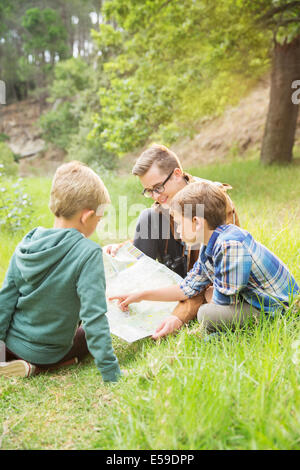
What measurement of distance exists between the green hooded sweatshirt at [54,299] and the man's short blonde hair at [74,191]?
12cm

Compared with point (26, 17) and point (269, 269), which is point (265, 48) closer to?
point (269, 269)

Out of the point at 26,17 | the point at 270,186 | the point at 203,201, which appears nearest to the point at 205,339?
the point at 203,201

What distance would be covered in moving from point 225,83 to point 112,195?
11.5 ft

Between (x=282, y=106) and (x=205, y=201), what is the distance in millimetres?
6475

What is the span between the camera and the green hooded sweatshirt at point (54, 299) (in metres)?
1.90

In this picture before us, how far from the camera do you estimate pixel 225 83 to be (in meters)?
8.41

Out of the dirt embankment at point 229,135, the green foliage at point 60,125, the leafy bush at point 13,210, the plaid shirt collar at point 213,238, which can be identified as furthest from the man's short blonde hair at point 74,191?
the green foliage at point 60,125

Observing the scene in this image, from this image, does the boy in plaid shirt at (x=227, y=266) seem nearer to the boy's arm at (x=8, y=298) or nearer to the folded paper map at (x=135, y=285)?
the folded paper map at (x=135, y=285)

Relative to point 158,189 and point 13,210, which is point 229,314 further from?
point 13,210

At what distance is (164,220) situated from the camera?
3.10 metres

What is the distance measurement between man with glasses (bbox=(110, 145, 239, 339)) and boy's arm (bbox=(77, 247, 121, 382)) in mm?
528

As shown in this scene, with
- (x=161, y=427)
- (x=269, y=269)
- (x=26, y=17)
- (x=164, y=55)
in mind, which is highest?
(x=26, y=17)

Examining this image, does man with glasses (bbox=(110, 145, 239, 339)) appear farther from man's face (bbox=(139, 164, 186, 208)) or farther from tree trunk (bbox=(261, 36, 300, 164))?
tree trunk (bbox=(261, 36, 300, 164))

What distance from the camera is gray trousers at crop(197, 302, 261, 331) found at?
2.13 metres
